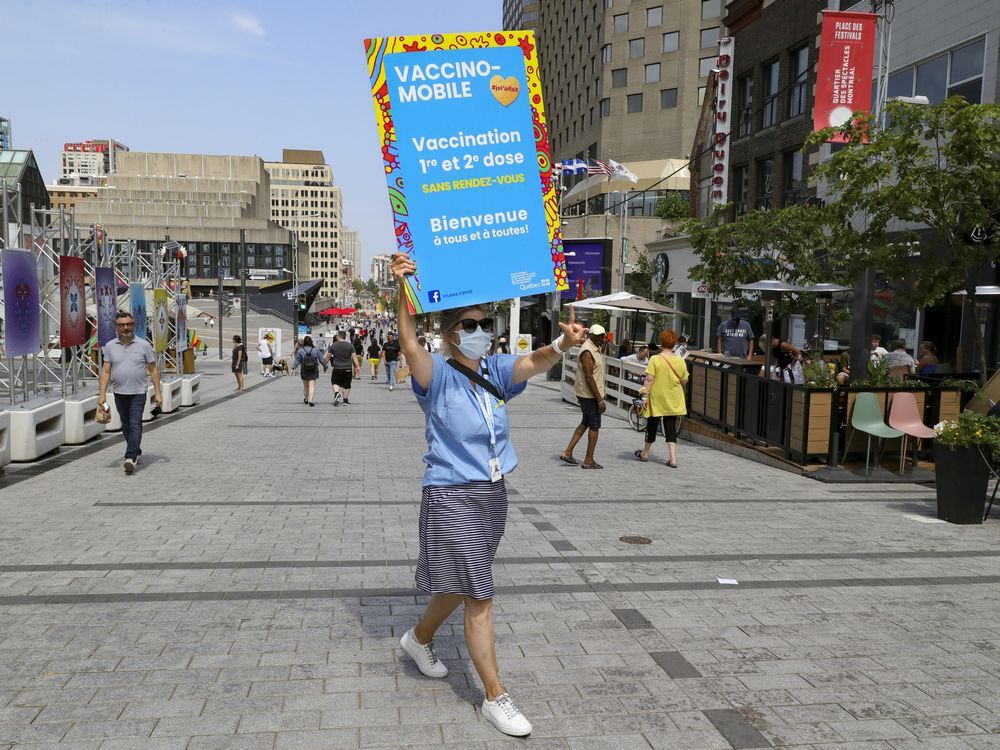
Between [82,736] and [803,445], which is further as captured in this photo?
[803,445]

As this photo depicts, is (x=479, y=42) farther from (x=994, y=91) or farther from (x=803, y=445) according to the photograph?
(x=994, y=91)

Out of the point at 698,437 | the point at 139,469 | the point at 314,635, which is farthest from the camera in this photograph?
the point at 698,437

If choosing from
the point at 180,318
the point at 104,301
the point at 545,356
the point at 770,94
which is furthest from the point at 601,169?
the point at 545,356

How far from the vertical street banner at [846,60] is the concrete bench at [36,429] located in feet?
44.1

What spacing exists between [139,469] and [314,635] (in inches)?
247

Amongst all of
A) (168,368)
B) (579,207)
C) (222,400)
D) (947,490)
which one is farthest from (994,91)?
(579,207)

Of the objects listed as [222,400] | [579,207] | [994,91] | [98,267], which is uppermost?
[579,207]

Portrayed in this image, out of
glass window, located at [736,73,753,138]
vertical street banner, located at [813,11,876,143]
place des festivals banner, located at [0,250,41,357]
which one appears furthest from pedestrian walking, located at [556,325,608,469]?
glass window, located at [736,73,753,138]

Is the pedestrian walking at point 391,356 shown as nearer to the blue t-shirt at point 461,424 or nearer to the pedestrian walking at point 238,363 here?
the pedestrian walking at point 238,363

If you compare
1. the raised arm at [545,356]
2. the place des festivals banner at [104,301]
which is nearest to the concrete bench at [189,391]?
the place des festivals banner at [104,301]

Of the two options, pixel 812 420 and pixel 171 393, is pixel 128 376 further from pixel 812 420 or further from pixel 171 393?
pixel 812 420

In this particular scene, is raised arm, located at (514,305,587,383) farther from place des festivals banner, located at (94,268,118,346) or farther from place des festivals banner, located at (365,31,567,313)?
place des festivals banner, located at (94,268,118,346)

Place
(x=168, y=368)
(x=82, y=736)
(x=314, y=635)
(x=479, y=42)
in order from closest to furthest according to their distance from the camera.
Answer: (x=82, y=736) < (x=479, y=42) < (x=314, y=635) < (x=168, y=368)

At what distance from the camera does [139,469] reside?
983 centimetres
